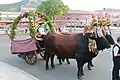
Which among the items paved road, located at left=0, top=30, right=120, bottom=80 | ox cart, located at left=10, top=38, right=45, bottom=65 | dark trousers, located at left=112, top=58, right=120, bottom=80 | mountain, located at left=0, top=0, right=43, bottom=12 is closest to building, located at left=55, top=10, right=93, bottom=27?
mountain, located at left=0, top=0, right=43, bottom=12

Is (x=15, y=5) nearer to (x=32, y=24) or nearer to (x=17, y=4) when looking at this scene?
(x=17, y=4)

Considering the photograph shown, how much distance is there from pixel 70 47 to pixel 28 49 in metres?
2.13

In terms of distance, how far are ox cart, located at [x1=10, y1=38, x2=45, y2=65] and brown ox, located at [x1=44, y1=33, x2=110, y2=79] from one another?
0.62m

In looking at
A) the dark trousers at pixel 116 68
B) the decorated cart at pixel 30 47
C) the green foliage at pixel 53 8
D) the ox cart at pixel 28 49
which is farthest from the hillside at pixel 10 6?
the dark trousers at pixel 116 68

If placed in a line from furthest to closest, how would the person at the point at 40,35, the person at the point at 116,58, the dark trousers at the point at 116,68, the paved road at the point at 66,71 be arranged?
the person at the point at 40,35 → the paved road at the point at 66,71 → the dark trousers at the point at 116,68 → the person at the point at 116,58

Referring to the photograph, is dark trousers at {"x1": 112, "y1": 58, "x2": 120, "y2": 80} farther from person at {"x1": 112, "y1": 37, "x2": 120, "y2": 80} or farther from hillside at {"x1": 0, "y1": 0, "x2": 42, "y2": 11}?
hillside at {"x1": 0, "y1": 0, "x2": 42, "y2": 11}

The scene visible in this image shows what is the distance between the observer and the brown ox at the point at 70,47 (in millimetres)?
8602

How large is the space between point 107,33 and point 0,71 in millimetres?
5979

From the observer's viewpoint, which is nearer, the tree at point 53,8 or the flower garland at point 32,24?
the flower garland at point 32,24

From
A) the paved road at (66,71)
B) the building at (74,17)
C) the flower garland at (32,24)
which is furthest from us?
the building at (74,17)

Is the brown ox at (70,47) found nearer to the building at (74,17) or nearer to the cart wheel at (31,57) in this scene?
the cart wheel at (31,57)

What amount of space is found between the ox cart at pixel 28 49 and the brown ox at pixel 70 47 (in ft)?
2.03

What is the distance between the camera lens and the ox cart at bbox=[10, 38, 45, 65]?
1059cm

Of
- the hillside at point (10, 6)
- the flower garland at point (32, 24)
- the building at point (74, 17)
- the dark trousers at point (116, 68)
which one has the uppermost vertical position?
the flower garland at point (32, 24)
